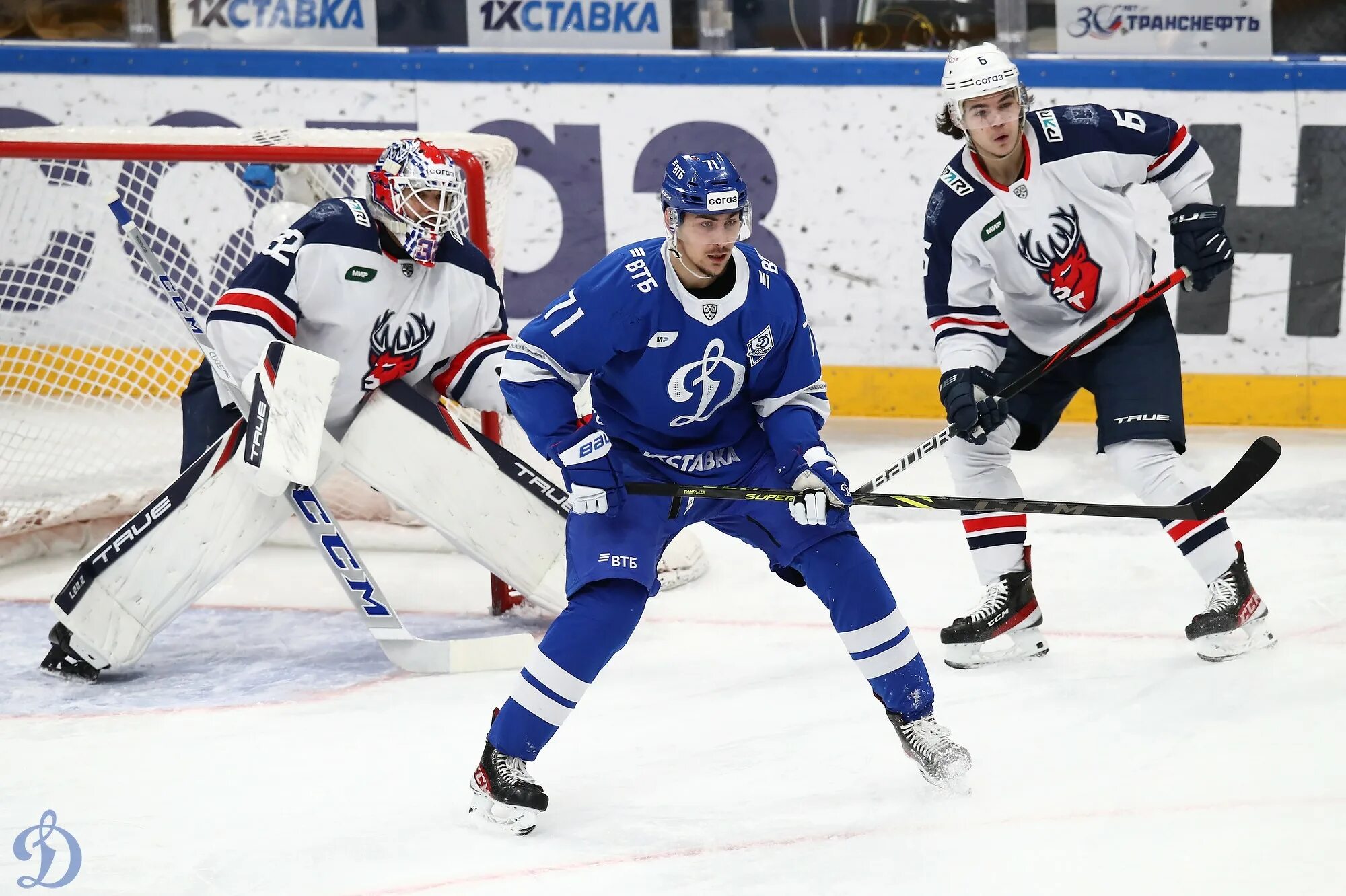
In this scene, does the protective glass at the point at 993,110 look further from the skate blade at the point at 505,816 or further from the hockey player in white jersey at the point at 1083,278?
the skate blade at the point at 505,816

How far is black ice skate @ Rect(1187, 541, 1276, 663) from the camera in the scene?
290 centimetres

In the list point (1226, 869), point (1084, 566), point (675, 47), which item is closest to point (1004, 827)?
point (1226, 869)

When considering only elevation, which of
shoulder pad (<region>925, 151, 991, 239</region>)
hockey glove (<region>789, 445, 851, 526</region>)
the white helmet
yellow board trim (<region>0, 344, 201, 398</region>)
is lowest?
yellow board trim (<region>0, 344, 201, 398</region>)

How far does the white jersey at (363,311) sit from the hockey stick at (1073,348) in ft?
2.88

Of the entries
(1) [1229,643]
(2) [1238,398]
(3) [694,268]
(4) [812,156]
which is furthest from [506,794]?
(2) [1238,398]

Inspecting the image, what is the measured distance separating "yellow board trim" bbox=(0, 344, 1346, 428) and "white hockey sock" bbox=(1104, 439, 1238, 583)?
1.77 metres

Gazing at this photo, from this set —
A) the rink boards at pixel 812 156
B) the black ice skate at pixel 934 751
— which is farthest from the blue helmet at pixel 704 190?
the rink boards at pixel 812 156

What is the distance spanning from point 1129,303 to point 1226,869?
117 cm

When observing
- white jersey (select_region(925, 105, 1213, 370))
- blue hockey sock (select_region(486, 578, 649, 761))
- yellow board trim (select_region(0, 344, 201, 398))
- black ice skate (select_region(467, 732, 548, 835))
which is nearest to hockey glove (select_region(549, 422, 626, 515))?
blue hockey sock (select_region(486, 578, 649, 761))

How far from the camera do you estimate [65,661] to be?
121 inches

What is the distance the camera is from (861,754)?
260 centimetres

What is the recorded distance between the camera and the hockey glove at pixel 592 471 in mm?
2293

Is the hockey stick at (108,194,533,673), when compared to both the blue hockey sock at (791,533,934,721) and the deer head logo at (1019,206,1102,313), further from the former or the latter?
the deer head logo at (1019,206,1102,313)

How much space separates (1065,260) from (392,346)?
1350 mm
